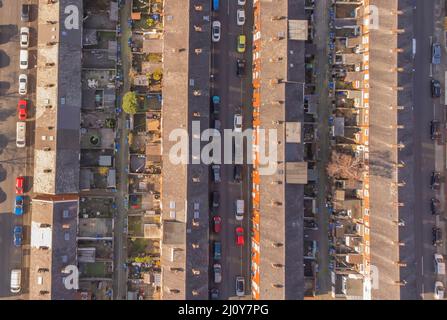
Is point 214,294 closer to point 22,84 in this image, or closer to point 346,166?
point 346,166

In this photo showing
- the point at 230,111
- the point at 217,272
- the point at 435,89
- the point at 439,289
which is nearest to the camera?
the point at 217,272

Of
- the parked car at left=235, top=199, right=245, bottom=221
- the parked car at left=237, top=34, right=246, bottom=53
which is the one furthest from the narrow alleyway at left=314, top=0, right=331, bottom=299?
the parked car at left=235, top=199, right=245, bottom=221

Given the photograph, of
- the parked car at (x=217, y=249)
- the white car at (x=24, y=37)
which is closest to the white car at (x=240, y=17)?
the white car at (x=24, y=37)

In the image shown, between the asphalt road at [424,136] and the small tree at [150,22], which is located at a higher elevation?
the small tree at [150,22]

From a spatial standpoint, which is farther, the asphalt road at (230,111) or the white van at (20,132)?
the asphalt road at (230,111)

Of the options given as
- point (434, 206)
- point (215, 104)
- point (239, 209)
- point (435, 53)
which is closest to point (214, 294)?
point (239, 209)

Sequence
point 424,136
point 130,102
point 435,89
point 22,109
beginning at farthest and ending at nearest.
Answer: point 424,136 → point 435,89 → point 22,109 → point 130,102

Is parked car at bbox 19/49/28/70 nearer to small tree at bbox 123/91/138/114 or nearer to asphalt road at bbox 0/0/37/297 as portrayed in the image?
asphalt road at bbox 0/0/37/297

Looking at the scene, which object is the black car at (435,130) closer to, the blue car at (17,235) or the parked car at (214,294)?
the parked car at (214,294)
